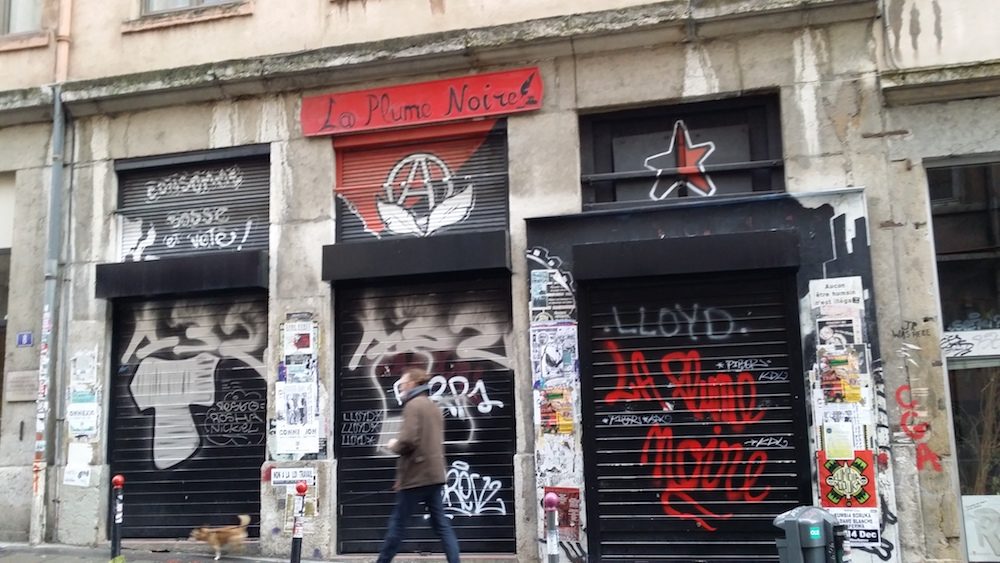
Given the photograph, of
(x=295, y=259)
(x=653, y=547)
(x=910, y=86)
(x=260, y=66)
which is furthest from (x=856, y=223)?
(x=260, y=66)

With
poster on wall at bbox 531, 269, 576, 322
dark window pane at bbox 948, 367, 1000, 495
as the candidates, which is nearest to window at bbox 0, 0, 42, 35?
poster on wall at bbox 531, 269, 576, 322

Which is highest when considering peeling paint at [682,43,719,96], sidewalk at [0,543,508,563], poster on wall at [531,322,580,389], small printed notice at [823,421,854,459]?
peeling paint at [682,43,719,96]

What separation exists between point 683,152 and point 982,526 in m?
4.57

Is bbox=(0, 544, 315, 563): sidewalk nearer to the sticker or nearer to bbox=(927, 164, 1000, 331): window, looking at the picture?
the sticker

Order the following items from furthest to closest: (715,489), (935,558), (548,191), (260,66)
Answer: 1. (260,66)
2. (548,191)
3. (715,489)
4. (935,558)

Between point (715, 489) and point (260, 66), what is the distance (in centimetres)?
674

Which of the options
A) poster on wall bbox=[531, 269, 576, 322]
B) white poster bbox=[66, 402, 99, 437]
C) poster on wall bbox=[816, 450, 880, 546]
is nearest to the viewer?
poster on wall bbox=[816, 450, 880, 546]

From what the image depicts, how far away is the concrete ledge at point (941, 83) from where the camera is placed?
26.5 feet

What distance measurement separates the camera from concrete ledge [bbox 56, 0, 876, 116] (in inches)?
339

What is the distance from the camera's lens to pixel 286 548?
9.07 meters

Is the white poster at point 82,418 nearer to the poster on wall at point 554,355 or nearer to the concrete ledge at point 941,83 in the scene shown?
the poster on wall at point 554,355

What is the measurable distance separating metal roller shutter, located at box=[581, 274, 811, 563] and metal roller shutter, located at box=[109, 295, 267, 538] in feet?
13.0

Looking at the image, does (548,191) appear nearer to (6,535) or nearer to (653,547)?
(653,547)

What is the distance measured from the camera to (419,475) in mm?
7355
